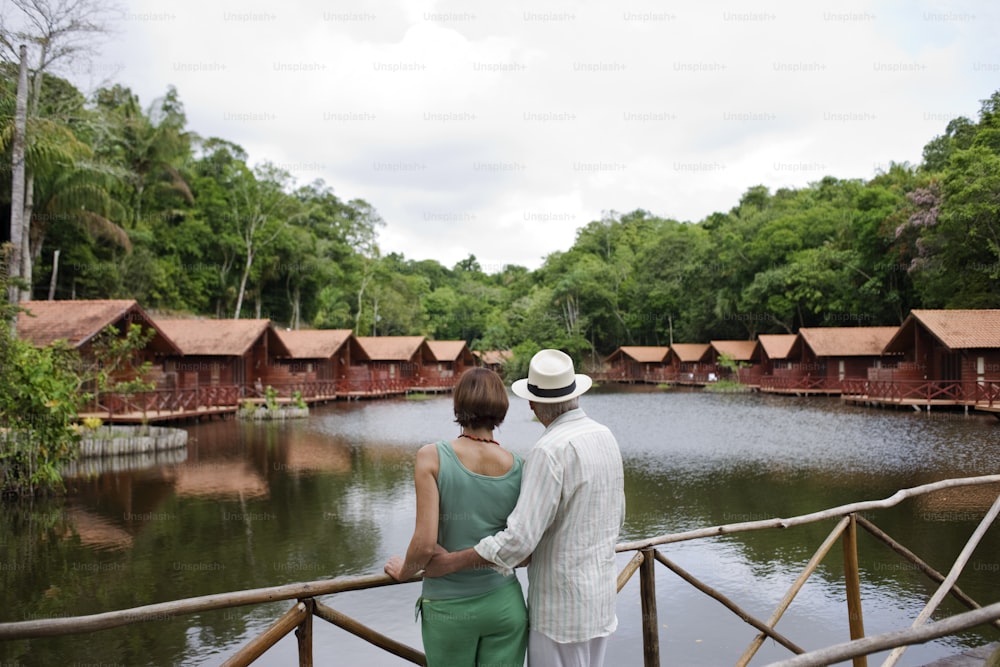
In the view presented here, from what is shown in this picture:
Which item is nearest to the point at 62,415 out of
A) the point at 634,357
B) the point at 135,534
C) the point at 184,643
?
the point at 135,534

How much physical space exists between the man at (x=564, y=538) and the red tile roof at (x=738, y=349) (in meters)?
49.1

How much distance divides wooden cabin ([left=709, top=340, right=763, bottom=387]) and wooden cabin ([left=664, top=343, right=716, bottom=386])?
0.82 meters

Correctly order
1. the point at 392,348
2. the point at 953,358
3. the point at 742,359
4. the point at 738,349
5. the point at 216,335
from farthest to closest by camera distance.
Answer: the point at 738,349
the point at 742,359
the point at 392,348
the point at 216,335
the point at 953,358

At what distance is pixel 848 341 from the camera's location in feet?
125

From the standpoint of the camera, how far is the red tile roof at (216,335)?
30188 millimetres

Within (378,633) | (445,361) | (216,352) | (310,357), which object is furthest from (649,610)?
(445,361)

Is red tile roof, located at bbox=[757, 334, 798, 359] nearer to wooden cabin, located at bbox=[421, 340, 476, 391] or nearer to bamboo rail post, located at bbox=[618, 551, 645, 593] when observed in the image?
wooden cabin, located at bbox=[421, 340, 476, 391]

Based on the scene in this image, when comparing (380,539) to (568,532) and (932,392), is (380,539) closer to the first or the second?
(568,532)

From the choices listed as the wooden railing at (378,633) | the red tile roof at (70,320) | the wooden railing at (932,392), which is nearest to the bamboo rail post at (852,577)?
the wooden railing at (378,633)

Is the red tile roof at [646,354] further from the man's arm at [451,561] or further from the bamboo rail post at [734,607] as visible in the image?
the man's arm at [451,561]

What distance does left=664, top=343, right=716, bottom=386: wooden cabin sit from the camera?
52.3m

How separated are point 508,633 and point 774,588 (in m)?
5.87

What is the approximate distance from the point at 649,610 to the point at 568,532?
1.67 metres

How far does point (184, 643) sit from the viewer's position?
633 centimetres
